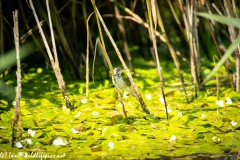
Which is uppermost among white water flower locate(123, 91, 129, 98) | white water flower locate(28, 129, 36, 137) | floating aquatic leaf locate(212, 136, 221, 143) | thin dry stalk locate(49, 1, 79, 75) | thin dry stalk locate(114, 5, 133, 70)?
thin dry stalk locate(114, 5, 133, 70)

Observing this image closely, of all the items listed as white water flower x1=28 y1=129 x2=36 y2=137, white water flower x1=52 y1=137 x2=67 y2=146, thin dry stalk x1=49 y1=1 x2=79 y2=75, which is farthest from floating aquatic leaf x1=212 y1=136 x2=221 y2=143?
thin dry stalk x1=49 y1=1 x2=79 y2=75

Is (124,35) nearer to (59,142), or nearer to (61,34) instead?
(61,34)

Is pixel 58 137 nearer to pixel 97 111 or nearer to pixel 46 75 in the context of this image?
pixel 97 111

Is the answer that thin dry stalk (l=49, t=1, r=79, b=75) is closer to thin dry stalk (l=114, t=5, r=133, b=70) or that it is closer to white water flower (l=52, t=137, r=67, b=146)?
thin dry stalk (l=114, t=5, r=133, b=70)

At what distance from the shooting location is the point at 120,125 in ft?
11.1

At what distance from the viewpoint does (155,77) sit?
4.96 metres

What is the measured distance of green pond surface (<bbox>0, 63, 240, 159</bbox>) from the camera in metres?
2.99

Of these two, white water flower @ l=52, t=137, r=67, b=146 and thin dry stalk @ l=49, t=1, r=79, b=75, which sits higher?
thin dry stalk @ l=49, t=1, r=79, b=75

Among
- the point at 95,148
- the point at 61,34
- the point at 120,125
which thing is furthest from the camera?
the point at 61,34

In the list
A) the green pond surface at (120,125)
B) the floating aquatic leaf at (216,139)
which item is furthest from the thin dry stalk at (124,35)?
the floating aquatic leaf at (216,139)

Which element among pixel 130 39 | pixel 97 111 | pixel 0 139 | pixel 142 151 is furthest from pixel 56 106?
pixel 130 39

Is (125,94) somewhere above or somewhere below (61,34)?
below

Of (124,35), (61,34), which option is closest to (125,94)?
(61,34)

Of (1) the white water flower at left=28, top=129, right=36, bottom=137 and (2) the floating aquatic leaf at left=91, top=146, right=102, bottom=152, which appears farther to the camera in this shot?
(1) the white water flower at left=28, top=129, right=36, bottom=137
